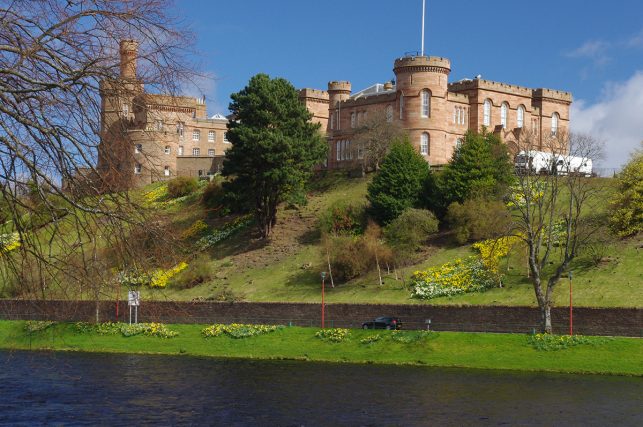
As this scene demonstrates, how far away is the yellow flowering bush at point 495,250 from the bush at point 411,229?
160 inches

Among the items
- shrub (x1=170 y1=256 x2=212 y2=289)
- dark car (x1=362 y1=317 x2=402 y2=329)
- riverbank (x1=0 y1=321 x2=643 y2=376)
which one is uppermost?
shrub (x1=170 y1=256 x2=212 y2=289)

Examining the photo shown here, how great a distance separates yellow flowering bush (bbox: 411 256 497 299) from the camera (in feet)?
163

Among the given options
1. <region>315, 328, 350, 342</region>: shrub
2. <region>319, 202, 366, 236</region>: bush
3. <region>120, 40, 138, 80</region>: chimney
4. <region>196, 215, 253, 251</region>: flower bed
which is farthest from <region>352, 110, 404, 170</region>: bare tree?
<region>120, 40, 138, 80</region>: chimney

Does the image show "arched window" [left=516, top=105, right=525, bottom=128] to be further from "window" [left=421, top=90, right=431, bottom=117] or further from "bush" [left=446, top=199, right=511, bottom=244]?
"bush" [left=446, top=199, right=511, bottom=244]

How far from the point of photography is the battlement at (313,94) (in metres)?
87.4

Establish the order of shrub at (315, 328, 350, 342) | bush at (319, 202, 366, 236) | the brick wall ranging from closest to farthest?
the brick wall → shrub at (315, 328, 350, 342) → bush at (319, 202, 366, 236)

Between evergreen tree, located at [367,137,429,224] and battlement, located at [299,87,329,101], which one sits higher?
battlement, located at [299,87,329,101]

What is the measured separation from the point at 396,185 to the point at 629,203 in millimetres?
16904

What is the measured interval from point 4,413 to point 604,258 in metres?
37.5

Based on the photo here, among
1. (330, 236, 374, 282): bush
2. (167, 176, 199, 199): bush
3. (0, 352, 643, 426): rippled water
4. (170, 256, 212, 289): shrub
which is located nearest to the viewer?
(0, 352, 643, 426): rippled water

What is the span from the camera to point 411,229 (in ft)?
187

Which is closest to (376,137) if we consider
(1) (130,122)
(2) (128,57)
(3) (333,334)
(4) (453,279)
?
(4) (453,279)

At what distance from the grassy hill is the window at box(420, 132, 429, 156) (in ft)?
18.5

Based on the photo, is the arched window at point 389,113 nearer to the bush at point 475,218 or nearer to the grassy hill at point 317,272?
the grassy hill at point 317,272
